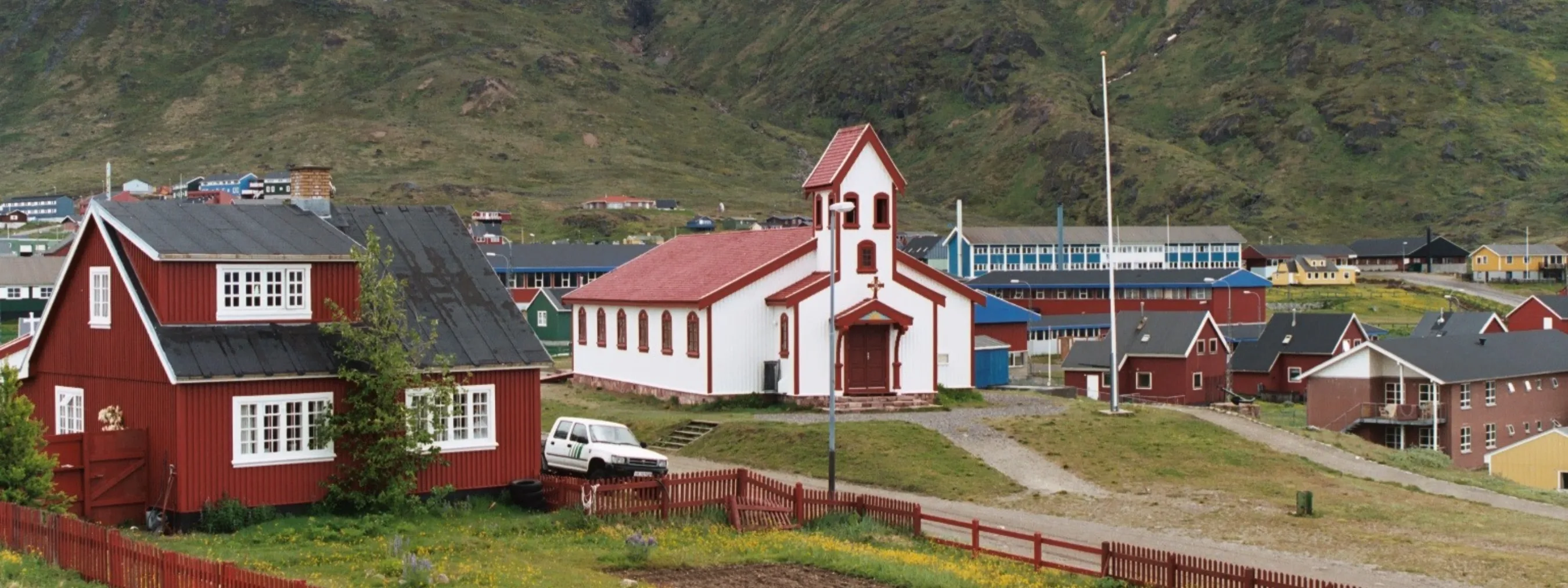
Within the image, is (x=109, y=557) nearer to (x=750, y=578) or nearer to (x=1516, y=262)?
(x=750, y=578)

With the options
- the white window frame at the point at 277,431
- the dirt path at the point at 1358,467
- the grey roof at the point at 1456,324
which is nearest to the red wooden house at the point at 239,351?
the white window frame at the point at 277,431

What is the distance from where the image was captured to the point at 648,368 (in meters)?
55.3

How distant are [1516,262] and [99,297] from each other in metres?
170

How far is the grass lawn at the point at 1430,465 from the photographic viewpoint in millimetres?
45438

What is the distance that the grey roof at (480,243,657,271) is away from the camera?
116 metres

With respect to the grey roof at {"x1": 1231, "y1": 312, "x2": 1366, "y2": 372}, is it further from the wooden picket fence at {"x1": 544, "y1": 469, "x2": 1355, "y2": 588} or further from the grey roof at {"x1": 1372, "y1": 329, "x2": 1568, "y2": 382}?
the wooden picket fence at {"x1": 544, "y1": 469, "x2": 1355, "y2": 588}

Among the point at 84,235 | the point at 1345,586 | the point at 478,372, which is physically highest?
the point at 84,235

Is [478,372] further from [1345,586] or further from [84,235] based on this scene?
[1345,586]

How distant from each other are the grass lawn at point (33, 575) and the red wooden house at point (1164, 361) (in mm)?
64633

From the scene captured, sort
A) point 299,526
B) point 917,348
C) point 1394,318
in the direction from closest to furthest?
point 299,526, point 917,348, point 1394,318

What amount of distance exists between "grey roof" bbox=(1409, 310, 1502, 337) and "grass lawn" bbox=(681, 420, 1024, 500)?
5891 cm

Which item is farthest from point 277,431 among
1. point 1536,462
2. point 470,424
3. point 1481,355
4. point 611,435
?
point 1481,355

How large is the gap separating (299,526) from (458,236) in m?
9.35

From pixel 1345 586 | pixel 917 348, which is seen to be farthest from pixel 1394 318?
pixel 1345 586
